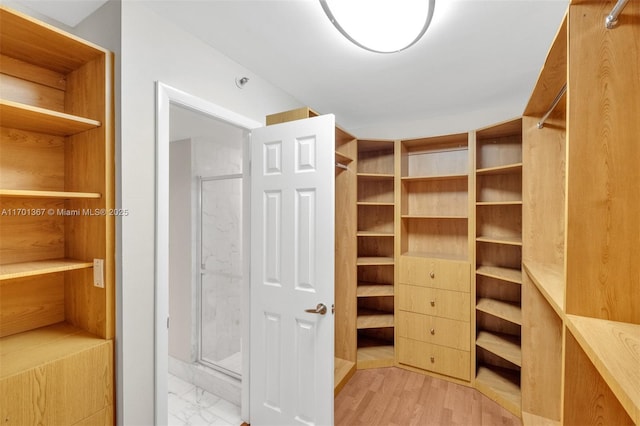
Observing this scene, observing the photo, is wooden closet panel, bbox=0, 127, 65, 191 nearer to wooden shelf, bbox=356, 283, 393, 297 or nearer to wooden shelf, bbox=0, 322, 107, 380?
wooden shelf, bbox=0, 322, 107, 380

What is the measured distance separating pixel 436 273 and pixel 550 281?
1174 mm

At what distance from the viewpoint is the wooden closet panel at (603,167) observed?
79 cm

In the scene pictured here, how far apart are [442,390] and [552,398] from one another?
2.55 feet

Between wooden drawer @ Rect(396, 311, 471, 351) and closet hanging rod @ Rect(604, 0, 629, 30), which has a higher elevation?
closet hanging rod @ Rect(604, 0, 629, 30)

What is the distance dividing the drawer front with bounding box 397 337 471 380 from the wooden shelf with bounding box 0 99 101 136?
9.35ft

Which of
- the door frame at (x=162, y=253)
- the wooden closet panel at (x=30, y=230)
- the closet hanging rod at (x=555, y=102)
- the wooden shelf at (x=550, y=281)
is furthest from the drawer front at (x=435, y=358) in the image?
the wooden closet panel at (x=30, y=230)

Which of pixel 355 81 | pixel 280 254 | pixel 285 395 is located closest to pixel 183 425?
pixel 285 395

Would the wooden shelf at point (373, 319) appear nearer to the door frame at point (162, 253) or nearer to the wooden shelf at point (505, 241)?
the wooden shelf at point (505, 241)

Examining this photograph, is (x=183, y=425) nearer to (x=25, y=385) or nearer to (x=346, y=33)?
(x=25, y=385)

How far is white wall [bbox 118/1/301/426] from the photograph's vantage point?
1.31m

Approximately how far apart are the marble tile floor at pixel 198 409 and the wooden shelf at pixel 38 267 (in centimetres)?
154

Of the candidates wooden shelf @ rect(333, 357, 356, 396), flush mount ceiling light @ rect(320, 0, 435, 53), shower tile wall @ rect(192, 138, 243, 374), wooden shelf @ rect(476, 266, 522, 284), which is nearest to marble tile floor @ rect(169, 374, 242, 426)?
shower tile wall @ rect(192, 138, 243, 374)

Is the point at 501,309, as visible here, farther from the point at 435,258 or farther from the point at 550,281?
the point at 550,281

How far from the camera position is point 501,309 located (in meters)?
2.31
